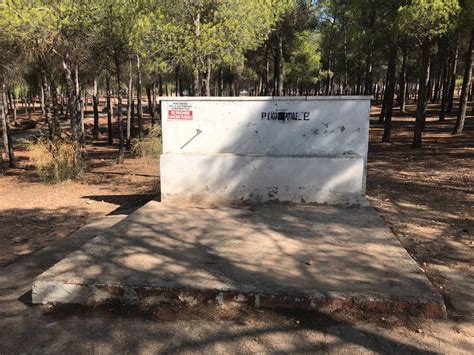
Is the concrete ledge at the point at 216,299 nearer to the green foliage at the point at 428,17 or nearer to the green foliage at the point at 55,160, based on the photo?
the green foliage at the point at 55,160

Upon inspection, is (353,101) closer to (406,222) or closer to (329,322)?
(406,222)

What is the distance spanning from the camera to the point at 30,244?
6684mm

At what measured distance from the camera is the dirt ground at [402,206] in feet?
12.0

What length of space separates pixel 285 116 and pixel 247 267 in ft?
11.0

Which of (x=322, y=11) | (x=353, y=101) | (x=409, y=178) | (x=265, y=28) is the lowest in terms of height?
(x=409, y=178)

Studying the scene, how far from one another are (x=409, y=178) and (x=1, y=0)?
12370mm

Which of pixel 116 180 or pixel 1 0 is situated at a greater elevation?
pixel 1 0

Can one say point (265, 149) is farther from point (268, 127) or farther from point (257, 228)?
point (257, 228)

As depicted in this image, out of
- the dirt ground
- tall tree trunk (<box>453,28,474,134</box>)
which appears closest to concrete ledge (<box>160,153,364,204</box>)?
the dirt ground

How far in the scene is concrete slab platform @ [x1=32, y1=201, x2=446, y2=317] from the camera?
11.7 ft

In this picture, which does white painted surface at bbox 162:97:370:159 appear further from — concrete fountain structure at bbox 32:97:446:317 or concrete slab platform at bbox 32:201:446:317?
concrete slab platform at bbox 32:201:446:317

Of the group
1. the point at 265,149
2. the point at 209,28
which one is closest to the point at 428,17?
the point at 209,28

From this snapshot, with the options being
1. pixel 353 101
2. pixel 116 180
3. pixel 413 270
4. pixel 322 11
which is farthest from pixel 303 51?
pixel 413 270

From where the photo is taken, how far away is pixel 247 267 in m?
4.14
